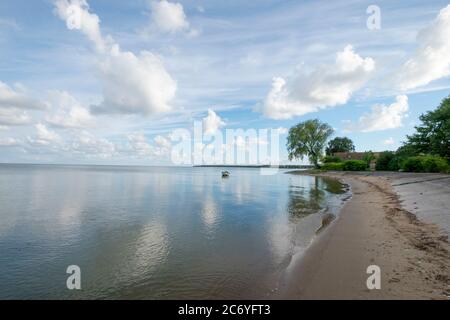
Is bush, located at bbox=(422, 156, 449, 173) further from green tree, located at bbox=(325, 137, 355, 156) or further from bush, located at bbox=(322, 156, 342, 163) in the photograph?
green tree, located at bbox=(325, 137, 355, 156)

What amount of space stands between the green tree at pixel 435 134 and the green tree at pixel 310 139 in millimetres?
39921

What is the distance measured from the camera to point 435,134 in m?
36.6

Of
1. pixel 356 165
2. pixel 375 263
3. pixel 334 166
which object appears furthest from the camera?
pixel 334 166

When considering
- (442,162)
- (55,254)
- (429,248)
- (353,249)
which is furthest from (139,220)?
(442,162)

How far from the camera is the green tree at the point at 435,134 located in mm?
34781

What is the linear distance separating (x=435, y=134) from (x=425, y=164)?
238 inches

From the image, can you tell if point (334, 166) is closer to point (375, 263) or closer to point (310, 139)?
point (310, 139)

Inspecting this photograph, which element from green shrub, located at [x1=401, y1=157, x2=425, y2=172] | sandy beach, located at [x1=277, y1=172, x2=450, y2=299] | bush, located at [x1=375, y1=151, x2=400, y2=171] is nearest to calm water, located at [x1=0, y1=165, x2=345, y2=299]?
sandy beach, located at [x1=277, y1=172, x2=450, y2=299]

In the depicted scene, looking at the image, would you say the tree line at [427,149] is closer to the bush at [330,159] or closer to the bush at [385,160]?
the bush at [385,160]

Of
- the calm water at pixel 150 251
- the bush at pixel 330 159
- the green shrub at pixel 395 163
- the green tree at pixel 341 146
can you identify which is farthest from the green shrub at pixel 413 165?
the green tree at pixel 341 146

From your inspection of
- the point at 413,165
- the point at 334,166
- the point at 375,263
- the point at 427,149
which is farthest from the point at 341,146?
the point at 375,263
